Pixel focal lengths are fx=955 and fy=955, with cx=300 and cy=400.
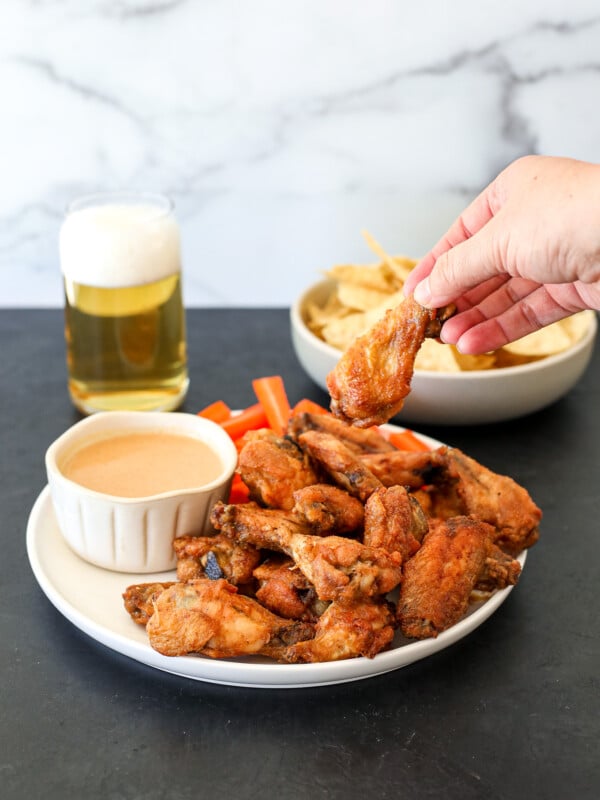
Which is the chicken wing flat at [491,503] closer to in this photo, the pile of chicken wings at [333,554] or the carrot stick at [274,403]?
the pile of chicken wings at [333,554]

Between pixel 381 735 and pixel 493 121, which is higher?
Answer: pixel 493 121

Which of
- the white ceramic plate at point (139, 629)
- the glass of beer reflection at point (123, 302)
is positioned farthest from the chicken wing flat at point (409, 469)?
the glass of beer reflection at point (123, 302)

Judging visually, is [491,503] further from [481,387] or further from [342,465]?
[481,387]

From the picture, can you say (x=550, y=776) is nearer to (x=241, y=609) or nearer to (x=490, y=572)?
(x=490, y=572)

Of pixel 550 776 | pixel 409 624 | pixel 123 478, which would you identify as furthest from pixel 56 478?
pixel 550 776

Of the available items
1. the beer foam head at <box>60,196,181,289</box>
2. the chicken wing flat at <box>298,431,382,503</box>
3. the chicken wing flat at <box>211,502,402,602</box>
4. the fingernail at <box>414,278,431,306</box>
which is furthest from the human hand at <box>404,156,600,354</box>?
the beer foam head at <box>60,196,181,289</box>

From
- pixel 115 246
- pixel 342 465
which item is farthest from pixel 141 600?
pixel 115 246

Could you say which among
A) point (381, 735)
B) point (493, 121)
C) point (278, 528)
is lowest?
point (381, 735)
